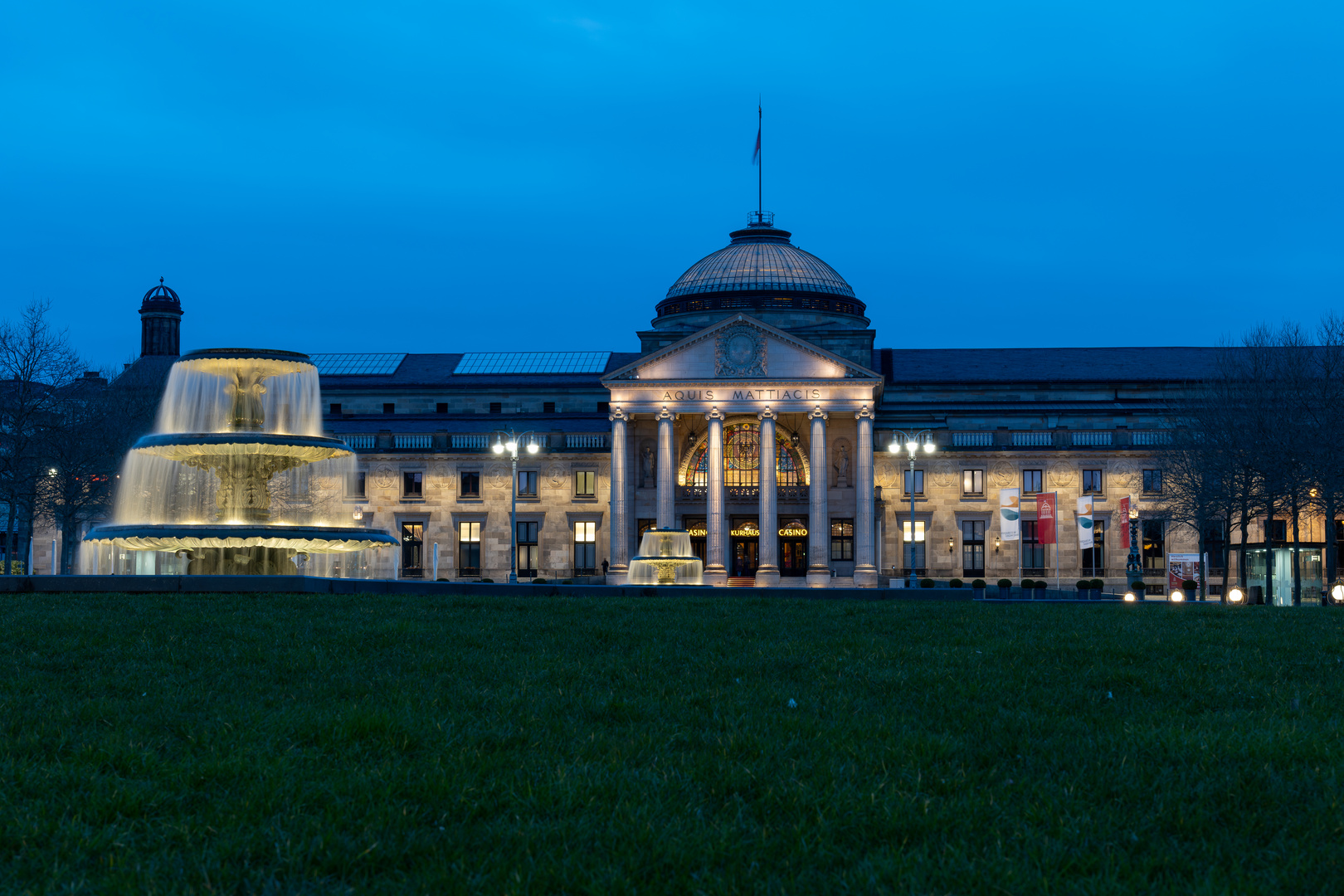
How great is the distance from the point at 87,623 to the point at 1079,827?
530 inches

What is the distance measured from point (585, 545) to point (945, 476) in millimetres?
22141

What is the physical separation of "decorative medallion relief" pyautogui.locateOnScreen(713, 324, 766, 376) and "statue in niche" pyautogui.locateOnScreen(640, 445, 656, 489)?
8.17m

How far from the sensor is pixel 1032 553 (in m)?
75.1

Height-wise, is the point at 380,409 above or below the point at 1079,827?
above

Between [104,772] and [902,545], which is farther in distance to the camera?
[902,545]

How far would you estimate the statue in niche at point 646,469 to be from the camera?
76.4 metres

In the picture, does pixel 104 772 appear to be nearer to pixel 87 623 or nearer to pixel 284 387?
pixel 87 623

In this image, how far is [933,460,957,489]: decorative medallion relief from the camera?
7600 centimetres

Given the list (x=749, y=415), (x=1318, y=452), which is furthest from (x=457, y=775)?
(x=749, y=415)

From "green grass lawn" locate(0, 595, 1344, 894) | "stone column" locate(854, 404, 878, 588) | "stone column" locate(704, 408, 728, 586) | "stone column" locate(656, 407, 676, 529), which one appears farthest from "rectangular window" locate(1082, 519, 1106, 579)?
"green grass lawn" locate(0, 595, 1344, 894)

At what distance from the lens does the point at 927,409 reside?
81.4 m

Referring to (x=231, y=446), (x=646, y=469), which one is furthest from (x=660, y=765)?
(x=646, y=469)

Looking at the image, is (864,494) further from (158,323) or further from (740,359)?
(158,323)

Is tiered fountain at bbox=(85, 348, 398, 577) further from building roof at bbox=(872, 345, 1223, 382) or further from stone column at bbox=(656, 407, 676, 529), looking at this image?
building roof at bbox=(872, 345, 1223, 382)
